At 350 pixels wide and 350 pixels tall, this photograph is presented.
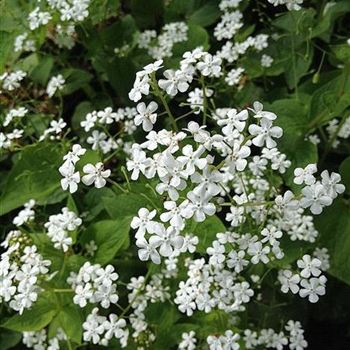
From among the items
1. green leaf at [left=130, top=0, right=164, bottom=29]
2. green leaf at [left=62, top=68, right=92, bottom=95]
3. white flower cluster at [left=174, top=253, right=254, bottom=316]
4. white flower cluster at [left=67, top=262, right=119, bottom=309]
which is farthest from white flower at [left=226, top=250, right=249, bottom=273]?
green leaf at [left=130, top=0, right=164, bottom=29]

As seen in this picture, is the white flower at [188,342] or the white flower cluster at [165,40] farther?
the white flower cluster at [165,40]

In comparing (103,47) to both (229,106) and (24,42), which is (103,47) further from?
(229,106)

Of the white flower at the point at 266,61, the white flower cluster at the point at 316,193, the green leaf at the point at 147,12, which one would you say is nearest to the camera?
the white flower cluster at the point at 316,193

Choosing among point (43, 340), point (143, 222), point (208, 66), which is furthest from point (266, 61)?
point (43, 340)

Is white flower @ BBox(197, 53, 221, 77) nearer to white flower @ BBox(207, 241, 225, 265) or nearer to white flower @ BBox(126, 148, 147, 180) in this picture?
white flower @ BBox(126, 148, 147, 180)

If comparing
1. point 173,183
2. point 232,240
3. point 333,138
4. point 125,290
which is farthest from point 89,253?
point 333,138

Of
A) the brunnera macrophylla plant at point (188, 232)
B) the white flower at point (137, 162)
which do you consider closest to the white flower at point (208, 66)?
the brunnera macrophylla plant at point (188, 232)

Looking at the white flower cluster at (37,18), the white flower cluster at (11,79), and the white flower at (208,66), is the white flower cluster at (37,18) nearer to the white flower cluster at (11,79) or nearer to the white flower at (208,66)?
the white flower cluster at (11,79)
